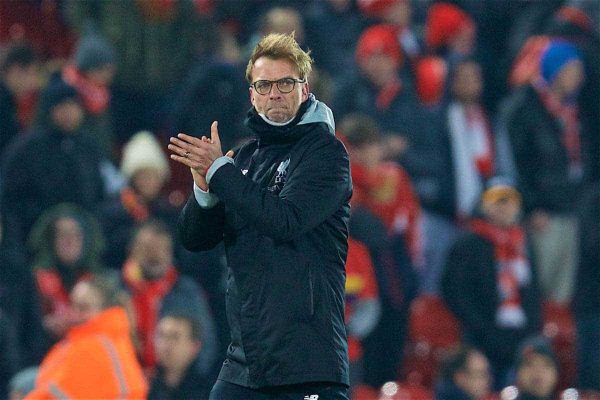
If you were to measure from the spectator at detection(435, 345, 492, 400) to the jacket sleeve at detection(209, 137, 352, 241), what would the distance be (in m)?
4.62

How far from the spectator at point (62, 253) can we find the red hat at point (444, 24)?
3.29 m

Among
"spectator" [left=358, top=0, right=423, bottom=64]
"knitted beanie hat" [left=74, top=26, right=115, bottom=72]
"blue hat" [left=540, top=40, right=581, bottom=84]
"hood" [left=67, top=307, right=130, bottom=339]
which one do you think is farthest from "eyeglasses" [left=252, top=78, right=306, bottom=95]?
"blue hat" [left=540, top=40, right=581, bottom=84]

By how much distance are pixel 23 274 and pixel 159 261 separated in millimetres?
791

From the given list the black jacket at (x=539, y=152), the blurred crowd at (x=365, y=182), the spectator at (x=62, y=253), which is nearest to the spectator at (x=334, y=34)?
the blurred crowd at (x=365, y=182)

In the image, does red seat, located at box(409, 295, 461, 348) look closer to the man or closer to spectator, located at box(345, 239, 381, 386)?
spectator, located at box(345, 239, 381, 386)

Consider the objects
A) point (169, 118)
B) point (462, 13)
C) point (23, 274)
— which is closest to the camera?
point (23, 274)

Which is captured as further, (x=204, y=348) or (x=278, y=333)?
(x=204, y=348)

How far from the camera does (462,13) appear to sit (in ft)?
36.8

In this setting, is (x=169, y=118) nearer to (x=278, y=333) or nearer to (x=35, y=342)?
(x=35, y=342)

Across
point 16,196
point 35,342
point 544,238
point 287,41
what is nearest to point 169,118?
point 16,196

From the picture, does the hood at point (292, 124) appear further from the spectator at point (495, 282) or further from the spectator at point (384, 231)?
the spectator at point (495, 282)

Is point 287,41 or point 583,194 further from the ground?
point 287,41

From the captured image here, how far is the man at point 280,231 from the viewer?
4430mm

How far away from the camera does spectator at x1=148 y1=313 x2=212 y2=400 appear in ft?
28.1
